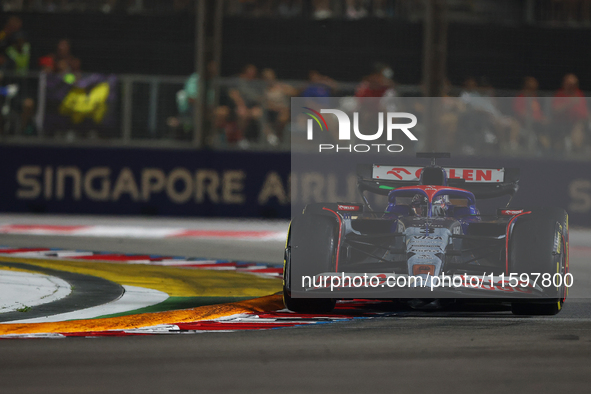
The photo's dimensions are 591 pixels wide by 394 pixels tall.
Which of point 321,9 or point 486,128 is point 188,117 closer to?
point 321,9

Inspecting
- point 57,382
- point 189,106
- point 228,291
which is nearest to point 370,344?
point 57,382

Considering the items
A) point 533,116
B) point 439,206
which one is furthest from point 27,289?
point 533,116

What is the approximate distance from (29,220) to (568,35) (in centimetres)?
921

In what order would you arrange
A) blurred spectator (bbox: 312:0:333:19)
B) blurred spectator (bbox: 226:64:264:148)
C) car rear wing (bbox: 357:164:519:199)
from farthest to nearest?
blurred spectator (bbox: 312:0:333:19), blurred spectator (bbox: 226:64:264:148), car rear wing (bbox: 357:164:519:199)

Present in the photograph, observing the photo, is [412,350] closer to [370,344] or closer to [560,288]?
[370,344]

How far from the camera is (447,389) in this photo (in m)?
4.80

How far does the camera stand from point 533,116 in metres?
14.9

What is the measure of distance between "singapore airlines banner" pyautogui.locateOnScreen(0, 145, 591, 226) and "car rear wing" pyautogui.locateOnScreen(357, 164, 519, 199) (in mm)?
8094

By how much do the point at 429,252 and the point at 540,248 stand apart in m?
0.70

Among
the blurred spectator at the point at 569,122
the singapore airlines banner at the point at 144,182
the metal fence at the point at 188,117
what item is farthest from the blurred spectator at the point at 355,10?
the blurred spectator at the point at 569,122

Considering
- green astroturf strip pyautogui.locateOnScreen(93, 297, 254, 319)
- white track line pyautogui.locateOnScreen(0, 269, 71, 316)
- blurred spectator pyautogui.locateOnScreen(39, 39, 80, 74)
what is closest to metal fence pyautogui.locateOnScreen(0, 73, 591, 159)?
blurred spectator pyautogui.locateOnScreen(39, 39, 80, 74)

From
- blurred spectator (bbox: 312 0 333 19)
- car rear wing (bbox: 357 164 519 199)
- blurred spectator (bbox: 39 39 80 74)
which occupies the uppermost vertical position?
blurred spectator (bbox: 312 0 333 19)

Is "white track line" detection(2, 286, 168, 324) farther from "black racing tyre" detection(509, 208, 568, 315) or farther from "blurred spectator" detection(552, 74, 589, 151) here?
"blurred spectator" detection(552, 74, 589, 151)

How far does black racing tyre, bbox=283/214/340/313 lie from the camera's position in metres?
6.81
